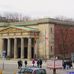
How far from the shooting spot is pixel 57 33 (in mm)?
96250

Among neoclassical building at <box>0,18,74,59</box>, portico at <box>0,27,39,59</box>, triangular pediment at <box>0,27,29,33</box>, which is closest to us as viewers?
neoclassical building at <box>0,18,74,59</box>

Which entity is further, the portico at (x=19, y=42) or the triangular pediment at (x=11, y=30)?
the triangular pediment at (x=11, y=30)

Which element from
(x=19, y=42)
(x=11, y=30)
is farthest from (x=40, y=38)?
(x=11, y=30)

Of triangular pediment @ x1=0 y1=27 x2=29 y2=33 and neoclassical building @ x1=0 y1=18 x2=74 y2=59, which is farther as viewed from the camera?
triangular pediment @ x1=0 y1=27 x2=29 y2=33

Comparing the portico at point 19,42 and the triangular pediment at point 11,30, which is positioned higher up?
the triangular pediment at point 11,30

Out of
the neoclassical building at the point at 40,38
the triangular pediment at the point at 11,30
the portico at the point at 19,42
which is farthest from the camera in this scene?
the triangular pediment at the point at 11,30

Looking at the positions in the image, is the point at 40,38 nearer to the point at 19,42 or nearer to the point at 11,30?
the point at 19,42

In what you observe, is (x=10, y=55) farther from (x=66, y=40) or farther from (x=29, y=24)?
(x=66, y=40)

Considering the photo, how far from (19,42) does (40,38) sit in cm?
775

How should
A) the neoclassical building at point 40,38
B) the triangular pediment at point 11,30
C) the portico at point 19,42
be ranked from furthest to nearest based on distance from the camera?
the triangular pediment at point 11,30 → the portico at point 19,42 → the neoclassical building at point 40,38

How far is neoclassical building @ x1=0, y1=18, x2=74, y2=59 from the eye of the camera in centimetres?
9656

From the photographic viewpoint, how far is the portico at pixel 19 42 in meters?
97.8

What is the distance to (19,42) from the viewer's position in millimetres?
104125

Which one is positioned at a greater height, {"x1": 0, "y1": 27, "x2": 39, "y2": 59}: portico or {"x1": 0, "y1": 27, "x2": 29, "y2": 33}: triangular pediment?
{"x1": 0, "y1": 27, "x2": 29, "y2": 33}: triangular pediment
